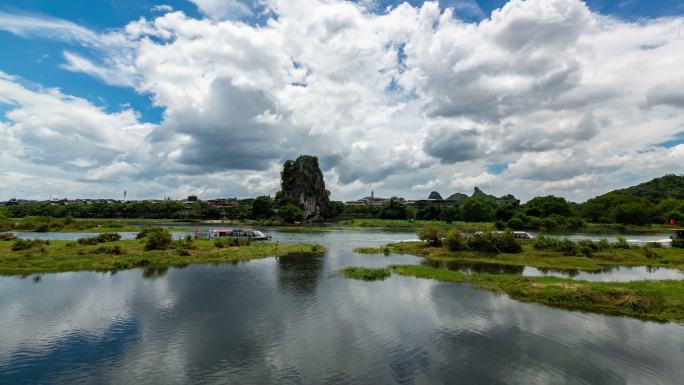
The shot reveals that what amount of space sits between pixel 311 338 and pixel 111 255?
47400mm

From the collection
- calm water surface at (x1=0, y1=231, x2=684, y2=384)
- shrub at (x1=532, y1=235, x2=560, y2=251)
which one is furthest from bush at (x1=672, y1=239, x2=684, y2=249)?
calm water surface at (x1=0, y1=231, x2=684, y2=384)

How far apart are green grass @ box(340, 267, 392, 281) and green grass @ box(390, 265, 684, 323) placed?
11.0 metres

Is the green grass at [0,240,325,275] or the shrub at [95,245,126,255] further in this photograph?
the shrub at [95,245,126,255]

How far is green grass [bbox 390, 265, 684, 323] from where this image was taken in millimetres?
32438

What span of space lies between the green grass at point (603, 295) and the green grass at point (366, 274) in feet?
35.9

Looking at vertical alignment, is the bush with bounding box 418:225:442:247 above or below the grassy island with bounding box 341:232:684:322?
above

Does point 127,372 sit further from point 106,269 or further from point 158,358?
point 106,269

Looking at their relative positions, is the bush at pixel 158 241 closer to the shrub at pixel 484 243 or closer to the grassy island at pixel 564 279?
the grassy island at pixel 564 279

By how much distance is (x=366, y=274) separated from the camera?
49.4 metres

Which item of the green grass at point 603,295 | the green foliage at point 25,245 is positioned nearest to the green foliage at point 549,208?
the green grass at point 603,295

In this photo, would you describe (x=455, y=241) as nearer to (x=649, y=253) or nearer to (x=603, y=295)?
(x=649, y=253)

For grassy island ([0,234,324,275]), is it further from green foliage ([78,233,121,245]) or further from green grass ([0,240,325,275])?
green foliage ([78,233,121,245])

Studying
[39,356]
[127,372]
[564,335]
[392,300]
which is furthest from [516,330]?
[39,356]

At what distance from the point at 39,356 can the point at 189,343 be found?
8.66 metres
